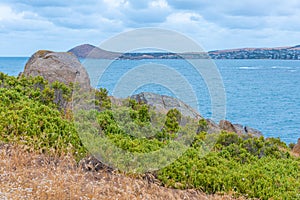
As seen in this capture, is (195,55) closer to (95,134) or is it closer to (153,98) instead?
(95,134)

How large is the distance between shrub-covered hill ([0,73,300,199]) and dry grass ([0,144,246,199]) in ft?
0.94

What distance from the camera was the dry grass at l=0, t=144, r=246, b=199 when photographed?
5.04 m

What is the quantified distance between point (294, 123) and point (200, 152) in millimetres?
34427

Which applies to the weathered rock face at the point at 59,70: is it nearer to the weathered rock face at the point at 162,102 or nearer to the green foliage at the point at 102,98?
the weathered rock face at the point at 162,102

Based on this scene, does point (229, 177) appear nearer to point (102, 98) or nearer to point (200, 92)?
point (102, 98)

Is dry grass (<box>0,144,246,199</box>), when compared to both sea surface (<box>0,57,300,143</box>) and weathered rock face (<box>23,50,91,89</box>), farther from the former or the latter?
weathered rock face (<box>23,50,91,89</box>)

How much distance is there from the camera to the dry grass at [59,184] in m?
5.04

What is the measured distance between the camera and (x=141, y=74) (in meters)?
9.22

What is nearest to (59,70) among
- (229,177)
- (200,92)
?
(229,177)

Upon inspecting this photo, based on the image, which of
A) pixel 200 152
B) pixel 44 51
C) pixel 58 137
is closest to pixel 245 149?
pixel 200 152

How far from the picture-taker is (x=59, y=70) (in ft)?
47.7

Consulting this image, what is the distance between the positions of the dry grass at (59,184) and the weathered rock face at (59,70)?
773 cm

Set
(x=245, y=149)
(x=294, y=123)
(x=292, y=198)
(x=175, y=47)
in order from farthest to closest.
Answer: (x=294, y=123) < (x=245, y=149) < (x=175, y=47) < (x=292, y=198)

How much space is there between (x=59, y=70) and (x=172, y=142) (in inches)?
313
